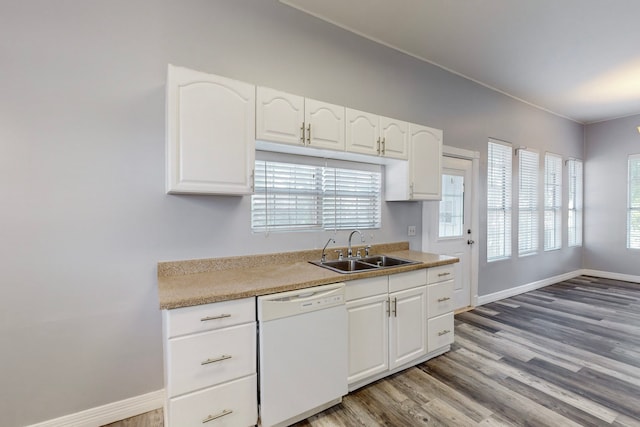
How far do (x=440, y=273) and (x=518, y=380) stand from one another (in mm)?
1011

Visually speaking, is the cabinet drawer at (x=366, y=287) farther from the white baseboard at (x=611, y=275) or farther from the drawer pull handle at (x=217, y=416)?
the white baseboard at (x=611, y=275)

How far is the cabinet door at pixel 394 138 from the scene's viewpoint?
2725 millimetres

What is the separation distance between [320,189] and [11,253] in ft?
7.05

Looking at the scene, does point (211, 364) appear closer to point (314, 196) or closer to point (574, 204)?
point (314, 196)

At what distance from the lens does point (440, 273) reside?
2.76m

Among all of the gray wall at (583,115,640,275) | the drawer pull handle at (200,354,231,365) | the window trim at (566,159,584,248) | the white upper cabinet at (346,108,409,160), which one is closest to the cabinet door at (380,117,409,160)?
Result: the white upper cabinet at (346,108,409,160)

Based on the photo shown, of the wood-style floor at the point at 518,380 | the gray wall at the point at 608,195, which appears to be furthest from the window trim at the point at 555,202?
the wood-style floor at the point at 518,380

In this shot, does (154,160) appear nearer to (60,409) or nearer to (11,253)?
(11,253)

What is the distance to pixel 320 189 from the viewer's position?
9.25ft

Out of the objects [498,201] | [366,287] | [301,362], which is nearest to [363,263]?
[366,287]

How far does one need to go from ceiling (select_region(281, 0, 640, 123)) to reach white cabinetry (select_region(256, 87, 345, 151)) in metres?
1.02

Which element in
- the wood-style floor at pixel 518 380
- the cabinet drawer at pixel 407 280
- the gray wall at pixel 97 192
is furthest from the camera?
the cabinet drawer at pixel 407 280

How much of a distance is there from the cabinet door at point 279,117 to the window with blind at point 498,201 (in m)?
3.34

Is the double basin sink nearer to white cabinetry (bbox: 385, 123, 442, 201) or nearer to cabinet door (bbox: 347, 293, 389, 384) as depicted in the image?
cabinet door (bbox: 347, 293, 389, 384)
